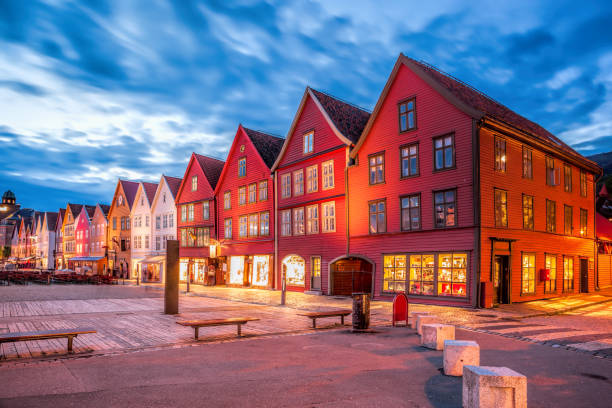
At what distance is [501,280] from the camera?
2167 centimetres

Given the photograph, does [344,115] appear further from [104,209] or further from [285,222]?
[104,209]

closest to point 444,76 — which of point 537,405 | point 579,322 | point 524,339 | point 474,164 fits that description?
point 474,164

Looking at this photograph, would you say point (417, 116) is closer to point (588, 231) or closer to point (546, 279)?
point (546, 279)

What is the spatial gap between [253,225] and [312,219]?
777 cm

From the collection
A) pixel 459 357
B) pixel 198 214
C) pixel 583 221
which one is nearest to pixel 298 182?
pixel 198 214

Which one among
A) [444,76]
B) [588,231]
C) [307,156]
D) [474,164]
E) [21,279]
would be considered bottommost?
[21,279]

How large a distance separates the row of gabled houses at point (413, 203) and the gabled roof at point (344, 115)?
0.40 feet

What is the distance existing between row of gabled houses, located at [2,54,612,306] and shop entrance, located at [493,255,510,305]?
2.6 inches

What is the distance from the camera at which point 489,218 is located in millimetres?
20500

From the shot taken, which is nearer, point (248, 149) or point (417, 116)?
point (417, 116)

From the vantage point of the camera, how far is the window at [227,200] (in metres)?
39.2

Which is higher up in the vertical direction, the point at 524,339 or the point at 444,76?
the point at 444,76

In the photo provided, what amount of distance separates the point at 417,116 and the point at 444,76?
4320 mm

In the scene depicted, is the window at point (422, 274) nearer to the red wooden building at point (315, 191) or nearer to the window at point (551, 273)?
the red wooden building at point (315, 191)
